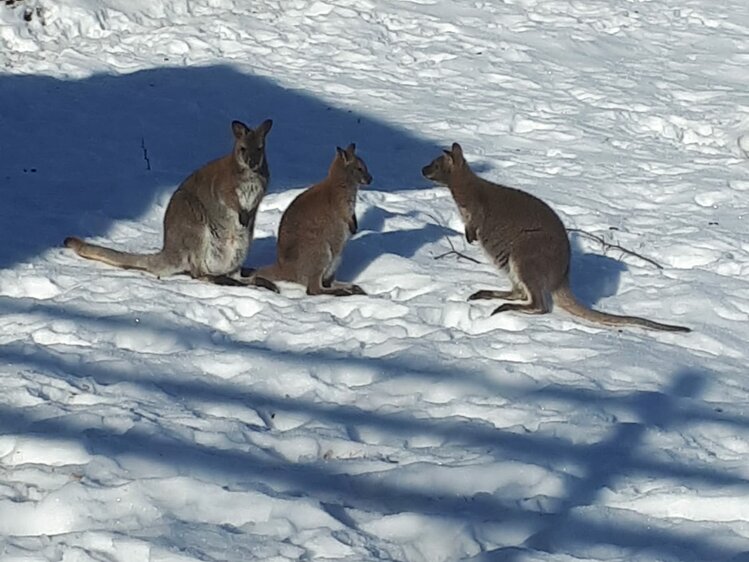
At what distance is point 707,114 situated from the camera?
1206 cm

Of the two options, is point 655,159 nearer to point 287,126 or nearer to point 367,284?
point 287,126

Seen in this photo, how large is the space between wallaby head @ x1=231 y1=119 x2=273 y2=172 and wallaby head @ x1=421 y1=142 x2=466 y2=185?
1.01 m

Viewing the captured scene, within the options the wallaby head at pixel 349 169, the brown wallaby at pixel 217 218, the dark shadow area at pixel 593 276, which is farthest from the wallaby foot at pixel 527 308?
the brown wallaby at pixel 217 218

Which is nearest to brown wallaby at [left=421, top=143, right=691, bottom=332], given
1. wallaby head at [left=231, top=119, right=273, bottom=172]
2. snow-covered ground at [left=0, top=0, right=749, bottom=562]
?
snow-covered ground at [left=0, top=0, right=749, bottom=562]

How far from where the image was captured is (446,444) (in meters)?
5.36

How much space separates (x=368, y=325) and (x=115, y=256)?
1.54 metres

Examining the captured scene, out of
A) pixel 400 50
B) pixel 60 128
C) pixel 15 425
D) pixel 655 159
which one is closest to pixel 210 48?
pixel 400 50

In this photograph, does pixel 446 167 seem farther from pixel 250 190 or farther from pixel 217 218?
pixel 217 218

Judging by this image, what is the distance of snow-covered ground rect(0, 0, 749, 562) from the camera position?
4.64 m

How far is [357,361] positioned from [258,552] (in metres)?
2.00

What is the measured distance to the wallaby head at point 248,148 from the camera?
7223 millimetres

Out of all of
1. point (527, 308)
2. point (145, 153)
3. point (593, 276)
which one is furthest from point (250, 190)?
point (145, 153)

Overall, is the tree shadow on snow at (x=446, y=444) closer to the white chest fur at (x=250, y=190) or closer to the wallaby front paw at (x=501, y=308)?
the wallaby front paw at (x=501, y=308)

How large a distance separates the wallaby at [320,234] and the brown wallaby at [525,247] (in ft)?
2.06
